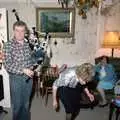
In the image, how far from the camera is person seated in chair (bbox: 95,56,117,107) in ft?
15.1

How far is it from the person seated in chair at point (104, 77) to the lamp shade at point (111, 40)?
1.78 ft

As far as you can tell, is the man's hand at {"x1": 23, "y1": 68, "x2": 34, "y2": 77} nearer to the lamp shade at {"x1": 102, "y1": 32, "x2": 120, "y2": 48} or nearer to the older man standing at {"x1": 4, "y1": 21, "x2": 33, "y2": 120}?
the older man standing at {"x1": 4, "y1": 21, "x2": 33, "y2": 120}

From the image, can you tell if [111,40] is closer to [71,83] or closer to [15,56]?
[71,83]

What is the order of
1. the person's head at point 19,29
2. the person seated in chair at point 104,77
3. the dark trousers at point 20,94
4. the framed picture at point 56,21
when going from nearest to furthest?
the person's head at point 19,29
the dark trousers at point 20,94
the person seated in chair at point 104,77
the framed picture at point 56,21

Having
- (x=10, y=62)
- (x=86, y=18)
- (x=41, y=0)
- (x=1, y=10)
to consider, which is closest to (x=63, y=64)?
(x=86, y=18)

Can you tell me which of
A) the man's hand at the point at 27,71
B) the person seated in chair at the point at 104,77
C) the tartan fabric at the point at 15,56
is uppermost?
the tartan fabric at the point at 15,56

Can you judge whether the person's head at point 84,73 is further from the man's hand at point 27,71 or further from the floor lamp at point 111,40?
the floor lamp at point 111,40

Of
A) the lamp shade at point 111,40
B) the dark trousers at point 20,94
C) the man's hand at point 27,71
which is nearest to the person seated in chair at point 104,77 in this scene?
the lamp shade at point 111,40

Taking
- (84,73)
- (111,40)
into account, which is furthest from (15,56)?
(111,40)

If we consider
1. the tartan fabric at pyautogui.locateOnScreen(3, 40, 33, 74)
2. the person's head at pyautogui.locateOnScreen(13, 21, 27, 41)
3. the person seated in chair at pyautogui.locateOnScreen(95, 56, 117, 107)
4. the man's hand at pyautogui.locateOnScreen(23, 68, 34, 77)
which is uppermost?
the person's head at pyautogui.locateOnScreen(13, 21, 27, 41)

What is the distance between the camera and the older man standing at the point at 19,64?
3000 mm

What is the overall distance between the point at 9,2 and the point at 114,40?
8.23ft

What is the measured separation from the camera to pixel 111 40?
Answer: 5285 millimetres

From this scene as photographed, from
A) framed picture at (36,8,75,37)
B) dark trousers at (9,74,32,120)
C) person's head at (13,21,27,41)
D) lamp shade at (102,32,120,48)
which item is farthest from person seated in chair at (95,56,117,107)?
person's head at (13,21,27,41)
